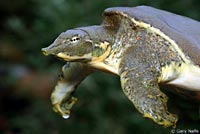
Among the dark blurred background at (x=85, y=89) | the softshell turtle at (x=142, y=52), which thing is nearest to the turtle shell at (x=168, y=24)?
the softshell turtle at (x=142, y=52)

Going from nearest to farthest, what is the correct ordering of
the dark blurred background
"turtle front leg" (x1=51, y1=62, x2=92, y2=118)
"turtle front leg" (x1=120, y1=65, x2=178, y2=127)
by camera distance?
"turtle front leg" (x1=120, y1=65, x2=178, y2=127), "turtle front leg" (x1=51, y1=62, x2=92, y2=118), the dark blurred background

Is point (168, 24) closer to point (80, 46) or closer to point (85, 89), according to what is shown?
point (80, 46)

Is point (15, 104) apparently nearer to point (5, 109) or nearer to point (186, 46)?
point (5, 109)

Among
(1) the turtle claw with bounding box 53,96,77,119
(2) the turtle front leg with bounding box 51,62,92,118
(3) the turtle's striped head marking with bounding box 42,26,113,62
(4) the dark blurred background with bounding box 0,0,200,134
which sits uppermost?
(3) the turtle's striped head marking with bounding box 42,26,113,62

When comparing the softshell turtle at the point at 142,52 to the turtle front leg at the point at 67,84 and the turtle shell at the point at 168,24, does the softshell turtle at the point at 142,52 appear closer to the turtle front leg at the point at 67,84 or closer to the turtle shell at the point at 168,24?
→ the turtle shell at the point at 168,24

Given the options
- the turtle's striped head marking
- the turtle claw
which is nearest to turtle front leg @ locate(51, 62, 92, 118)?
the turtle claw

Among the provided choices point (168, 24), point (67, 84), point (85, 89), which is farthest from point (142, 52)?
point (85, 89)

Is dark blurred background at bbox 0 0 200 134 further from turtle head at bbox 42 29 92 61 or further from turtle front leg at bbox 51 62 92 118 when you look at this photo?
turtle head at bbox 42 29 92 61

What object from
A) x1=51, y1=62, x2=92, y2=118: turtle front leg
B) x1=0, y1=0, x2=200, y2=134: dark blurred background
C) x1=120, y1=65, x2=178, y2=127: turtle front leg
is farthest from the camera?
x1=0, y1=0, x2=200, y2=134: dark blurred background
